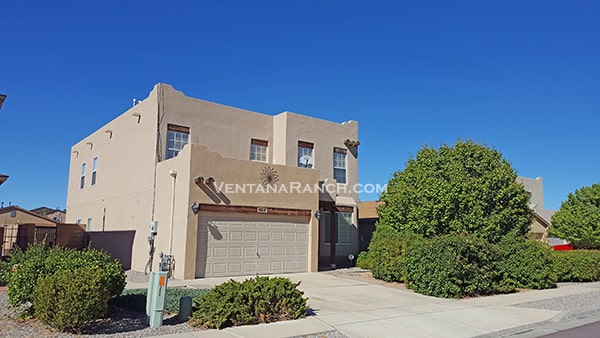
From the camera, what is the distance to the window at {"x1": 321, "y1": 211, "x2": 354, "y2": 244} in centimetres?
2298

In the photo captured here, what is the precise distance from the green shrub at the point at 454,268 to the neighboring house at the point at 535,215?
719 cm

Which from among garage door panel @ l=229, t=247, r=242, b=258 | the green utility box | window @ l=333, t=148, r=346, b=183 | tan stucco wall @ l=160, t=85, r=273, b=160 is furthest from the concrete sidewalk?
window @ l=333, t=148, r=346, b=183

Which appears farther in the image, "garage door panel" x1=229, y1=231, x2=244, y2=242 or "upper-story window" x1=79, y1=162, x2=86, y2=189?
"upper-story window" x1=79, y1=162, x2=86, y2=189

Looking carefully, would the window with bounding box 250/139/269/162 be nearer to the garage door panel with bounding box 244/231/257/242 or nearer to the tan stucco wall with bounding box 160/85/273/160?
the tan stucco wall with bounding box 160/85/273/160

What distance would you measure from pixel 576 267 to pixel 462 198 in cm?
600

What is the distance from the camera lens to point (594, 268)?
66.9ft

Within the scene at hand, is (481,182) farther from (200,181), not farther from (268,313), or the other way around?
(268,313)

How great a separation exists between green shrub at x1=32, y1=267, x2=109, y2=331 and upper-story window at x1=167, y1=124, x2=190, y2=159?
37.1 feet

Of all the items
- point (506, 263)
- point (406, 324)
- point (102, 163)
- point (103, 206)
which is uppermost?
point (102, 163)

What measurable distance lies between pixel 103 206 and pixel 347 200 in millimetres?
11970

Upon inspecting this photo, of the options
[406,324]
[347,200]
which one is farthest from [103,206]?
[406,324]

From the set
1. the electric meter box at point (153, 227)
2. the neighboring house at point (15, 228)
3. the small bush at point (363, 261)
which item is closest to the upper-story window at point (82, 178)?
the neighboring house at point (15, 228)

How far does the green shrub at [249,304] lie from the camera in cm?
928

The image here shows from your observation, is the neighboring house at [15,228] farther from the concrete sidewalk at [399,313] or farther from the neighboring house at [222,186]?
the concrete sidewalk at [399,313]
